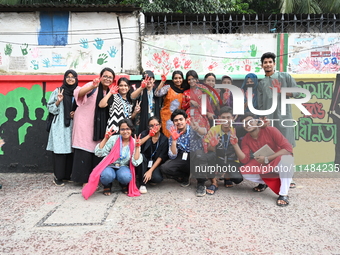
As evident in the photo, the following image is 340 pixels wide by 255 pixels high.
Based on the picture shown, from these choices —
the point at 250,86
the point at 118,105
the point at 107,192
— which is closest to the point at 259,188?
the point at 250,86

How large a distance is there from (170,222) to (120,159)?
4.27 ft

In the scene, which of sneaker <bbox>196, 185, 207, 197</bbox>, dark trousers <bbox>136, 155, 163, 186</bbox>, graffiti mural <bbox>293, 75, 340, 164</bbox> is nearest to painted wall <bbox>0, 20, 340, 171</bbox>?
graffiti mural <bbox>293, 75, 340, 164</bbox>

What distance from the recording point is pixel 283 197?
365 centimetres

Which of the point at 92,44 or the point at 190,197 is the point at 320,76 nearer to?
the point at 190,197

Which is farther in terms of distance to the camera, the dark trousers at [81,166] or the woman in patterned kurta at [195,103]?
the dark trousers at [81,166]

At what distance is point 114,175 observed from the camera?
3.98 meters

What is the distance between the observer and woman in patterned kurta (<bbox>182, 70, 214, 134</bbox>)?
4254mm

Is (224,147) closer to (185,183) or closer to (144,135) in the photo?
(185,183)

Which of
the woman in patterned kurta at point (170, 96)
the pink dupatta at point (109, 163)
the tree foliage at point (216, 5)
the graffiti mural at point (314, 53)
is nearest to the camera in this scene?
the pink dupatta at point (109, 163)

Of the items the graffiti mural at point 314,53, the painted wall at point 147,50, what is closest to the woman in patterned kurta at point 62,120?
the painted wall at point 147,50

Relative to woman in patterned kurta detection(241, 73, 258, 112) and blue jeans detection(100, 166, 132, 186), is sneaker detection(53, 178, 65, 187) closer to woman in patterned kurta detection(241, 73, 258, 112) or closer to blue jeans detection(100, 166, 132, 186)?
blue jeans detection(100, 166, 132, 186)

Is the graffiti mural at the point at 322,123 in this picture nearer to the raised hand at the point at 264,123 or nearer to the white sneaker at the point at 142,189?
the raised hand at the point at 264,123

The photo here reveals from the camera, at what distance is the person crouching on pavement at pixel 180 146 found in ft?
13.7

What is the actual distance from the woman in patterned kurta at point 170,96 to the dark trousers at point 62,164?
1563 mm
